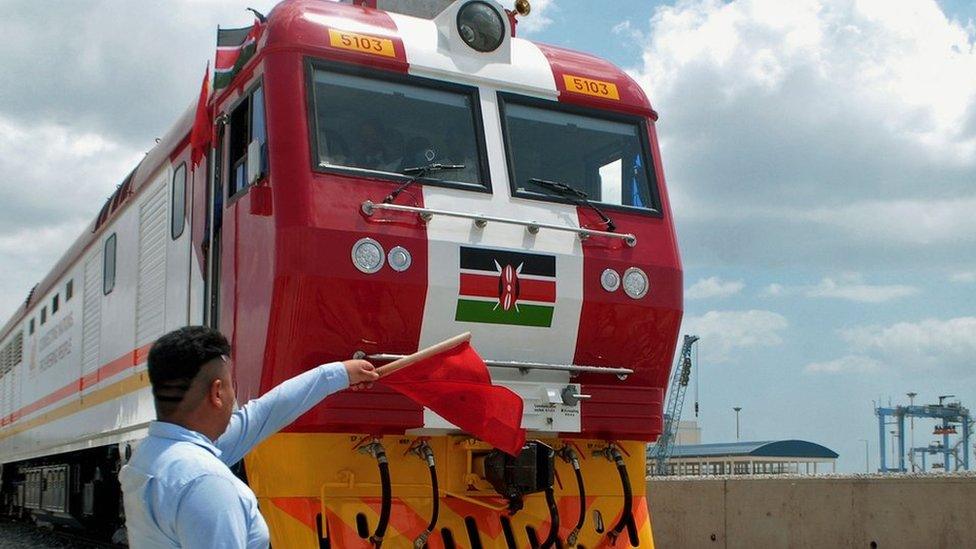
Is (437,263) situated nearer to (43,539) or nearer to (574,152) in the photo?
(574,152)

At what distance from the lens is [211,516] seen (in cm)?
253

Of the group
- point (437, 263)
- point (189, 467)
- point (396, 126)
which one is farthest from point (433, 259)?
point (189, 467)

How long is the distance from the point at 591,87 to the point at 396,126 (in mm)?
1393

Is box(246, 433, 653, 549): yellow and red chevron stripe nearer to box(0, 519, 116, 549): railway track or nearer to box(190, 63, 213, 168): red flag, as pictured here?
box(190, 63, 213, 168): red flag

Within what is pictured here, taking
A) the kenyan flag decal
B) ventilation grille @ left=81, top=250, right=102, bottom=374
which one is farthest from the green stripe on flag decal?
ventilation grille @ left=81, top=250, right=102, bottom=374

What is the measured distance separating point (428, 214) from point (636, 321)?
1449mm

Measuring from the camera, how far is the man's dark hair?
285 cm

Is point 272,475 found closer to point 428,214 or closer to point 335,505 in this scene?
point 335,505

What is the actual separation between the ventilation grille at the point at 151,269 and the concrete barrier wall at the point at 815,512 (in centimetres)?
524

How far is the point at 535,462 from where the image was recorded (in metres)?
6.36

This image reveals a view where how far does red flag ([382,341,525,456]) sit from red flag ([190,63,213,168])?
3.07 metres

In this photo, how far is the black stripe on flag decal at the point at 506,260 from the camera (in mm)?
6430

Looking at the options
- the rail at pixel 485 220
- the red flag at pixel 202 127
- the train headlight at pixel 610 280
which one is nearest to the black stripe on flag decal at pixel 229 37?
the red flag at pixel 202 127

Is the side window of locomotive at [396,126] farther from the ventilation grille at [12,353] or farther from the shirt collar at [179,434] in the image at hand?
the ventilation grille at [12,353]
